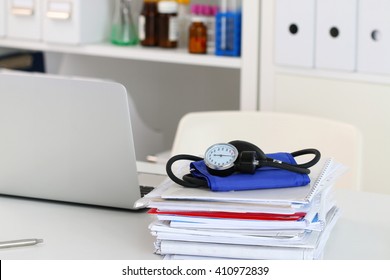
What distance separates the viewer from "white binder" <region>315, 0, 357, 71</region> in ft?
7.80

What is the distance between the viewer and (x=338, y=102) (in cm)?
247

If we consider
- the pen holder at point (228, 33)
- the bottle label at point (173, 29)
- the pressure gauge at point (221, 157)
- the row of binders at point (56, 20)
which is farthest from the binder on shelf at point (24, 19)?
the pressure gauge at point (221, 157)

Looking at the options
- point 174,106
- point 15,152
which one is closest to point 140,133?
point 174,106

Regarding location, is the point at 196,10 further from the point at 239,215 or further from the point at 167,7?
the point at 239,215

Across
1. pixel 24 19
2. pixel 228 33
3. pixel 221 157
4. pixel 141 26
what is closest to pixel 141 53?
pixel 141 26

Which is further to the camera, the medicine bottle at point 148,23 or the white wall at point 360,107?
the medicine bottle at point 148,23

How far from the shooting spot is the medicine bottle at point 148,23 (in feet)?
9.10

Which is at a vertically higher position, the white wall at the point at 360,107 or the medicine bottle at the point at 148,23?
the medicine bottle at the point at 148,23

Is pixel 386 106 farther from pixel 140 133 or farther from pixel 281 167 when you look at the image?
pixel 281 167

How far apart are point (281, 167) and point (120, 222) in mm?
319

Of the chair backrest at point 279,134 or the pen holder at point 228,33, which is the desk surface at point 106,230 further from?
the pen holder at point 228,33

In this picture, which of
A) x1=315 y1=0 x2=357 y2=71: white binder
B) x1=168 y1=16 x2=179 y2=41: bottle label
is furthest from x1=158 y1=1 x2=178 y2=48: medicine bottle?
x1=315 y1=0 x2=357 y2=71: white binder

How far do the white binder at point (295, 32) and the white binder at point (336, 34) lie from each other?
0.03 m

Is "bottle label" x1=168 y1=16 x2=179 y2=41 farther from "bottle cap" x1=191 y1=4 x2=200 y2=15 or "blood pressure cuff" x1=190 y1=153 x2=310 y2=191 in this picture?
"blood pressure cuff" x1=190 y1=153 x2=310 y2=191
